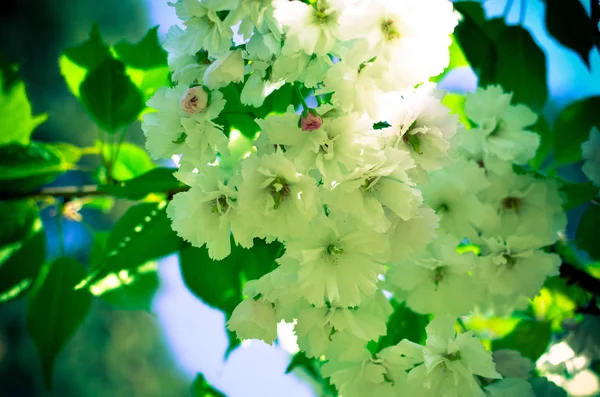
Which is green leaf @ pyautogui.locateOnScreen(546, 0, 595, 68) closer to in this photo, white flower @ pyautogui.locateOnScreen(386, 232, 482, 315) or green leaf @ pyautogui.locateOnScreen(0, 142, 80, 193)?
white flower @ pyautogui.locateOnScreen(386, 232, 482, 315)

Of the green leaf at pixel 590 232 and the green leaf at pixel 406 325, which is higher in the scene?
the green leaf at pixel 590 232

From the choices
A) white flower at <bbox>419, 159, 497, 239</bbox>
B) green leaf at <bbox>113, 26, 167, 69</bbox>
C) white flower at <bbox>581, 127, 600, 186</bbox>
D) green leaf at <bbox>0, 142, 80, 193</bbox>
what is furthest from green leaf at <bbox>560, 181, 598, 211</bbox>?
green leaf at <bbox>0, 142, 80, 193</bbox>

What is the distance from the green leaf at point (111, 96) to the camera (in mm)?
787

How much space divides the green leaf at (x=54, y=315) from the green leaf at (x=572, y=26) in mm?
832

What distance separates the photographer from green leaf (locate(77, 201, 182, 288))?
69 centimetres

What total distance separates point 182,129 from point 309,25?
0.16 meters

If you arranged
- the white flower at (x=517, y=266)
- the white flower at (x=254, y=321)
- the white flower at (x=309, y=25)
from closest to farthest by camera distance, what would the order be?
the white flower at (x=309, y=25)
the white flower at (x=254, y=321)
the white flower at (x=517, y=266)

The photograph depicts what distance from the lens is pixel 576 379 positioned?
3.32ft

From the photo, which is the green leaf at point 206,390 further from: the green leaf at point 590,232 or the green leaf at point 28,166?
the green leaf at point 590,232

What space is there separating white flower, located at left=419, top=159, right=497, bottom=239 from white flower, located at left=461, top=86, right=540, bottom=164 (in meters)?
0.05

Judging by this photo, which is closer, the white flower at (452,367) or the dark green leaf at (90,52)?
the white flower at (452,367)

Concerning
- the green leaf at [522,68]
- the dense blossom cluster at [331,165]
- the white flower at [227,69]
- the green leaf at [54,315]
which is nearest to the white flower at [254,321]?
the dense blossom cluster at [331,165]

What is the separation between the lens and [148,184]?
2.25 feet

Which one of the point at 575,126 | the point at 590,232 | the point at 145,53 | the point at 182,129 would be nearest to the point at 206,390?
the point at 182,129
